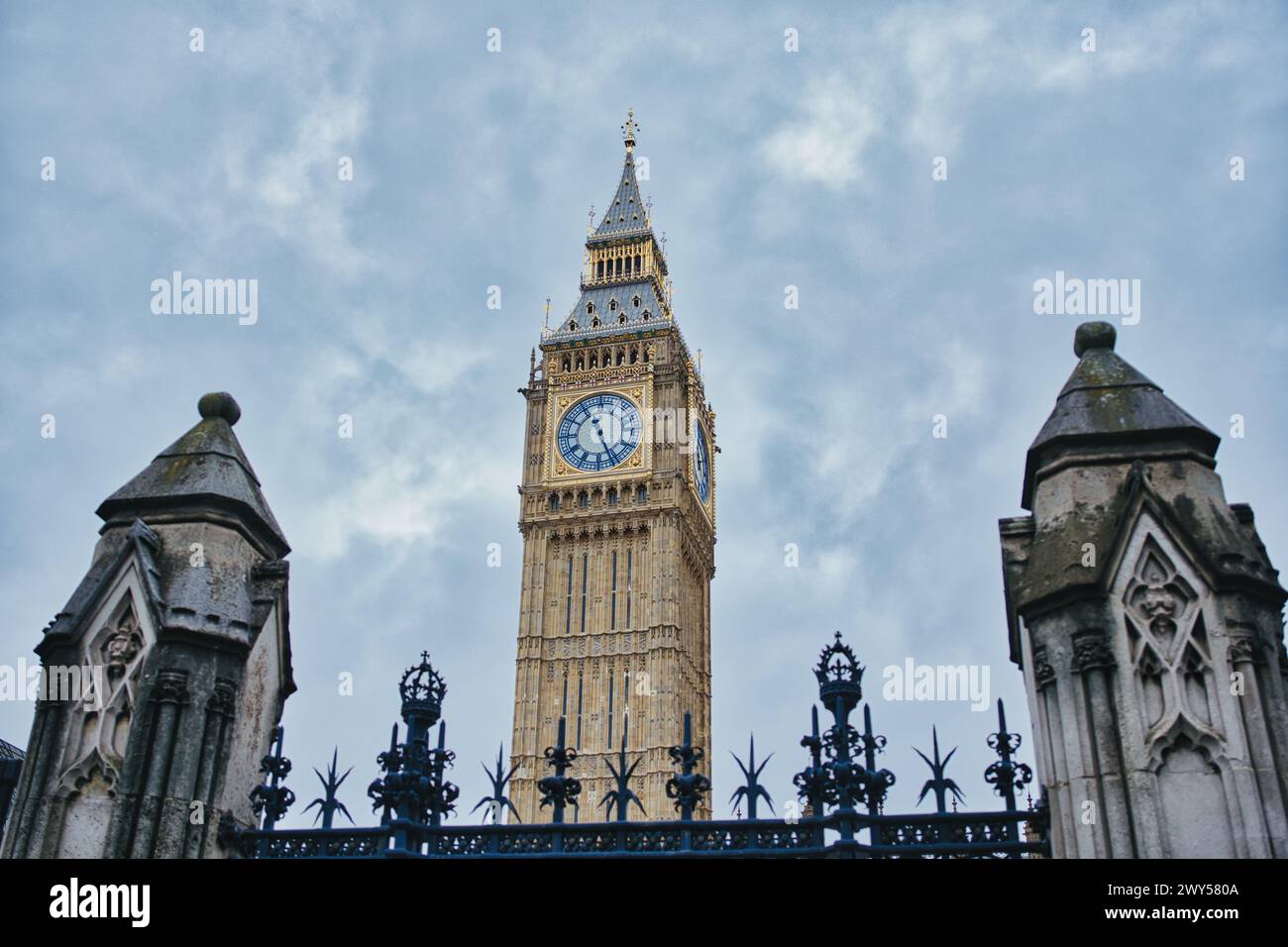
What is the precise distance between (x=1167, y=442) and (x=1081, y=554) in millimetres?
1281

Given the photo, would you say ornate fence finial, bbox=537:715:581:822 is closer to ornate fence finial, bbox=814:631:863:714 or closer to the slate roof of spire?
ornate fence finial, bbox=814:631:863:714

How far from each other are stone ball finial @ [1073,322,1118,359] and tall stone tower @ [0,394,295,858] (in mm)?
7613

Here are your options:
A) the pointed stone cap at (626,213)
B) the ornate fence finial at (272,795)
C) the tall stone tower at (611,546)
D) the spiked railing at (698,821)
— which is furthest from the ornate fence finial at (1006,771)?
the pointed stone cap at (626,213)

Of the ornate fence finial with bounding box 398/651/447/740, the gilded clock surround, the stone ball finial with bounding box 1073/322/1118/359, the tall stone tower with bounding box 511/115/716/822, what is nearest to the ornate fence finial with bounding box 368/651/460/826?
the ornate fence finial with bounding box 398/651/447/740

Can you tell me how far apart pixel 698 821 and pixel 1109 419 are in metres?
4.69

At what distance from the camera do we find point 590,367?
2933 inches

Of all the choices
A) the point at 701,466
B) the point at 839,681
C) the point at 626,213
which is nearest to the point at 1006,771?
the point at 839,681

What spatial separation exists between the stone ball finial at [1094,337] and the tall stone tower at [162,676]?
761 centimetres

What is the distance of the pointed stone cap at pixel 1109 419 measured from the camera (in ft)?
36.2

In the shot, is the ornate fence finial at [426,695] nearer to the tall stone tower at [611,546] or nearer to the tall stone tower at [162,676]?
the tall stone tower at [162,676]

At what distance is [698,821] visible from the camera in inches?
395

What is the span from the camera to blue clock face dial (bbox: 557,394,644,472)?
7194cm

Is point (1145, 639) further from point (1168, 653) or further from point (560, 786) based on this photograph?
point (560, 786)
